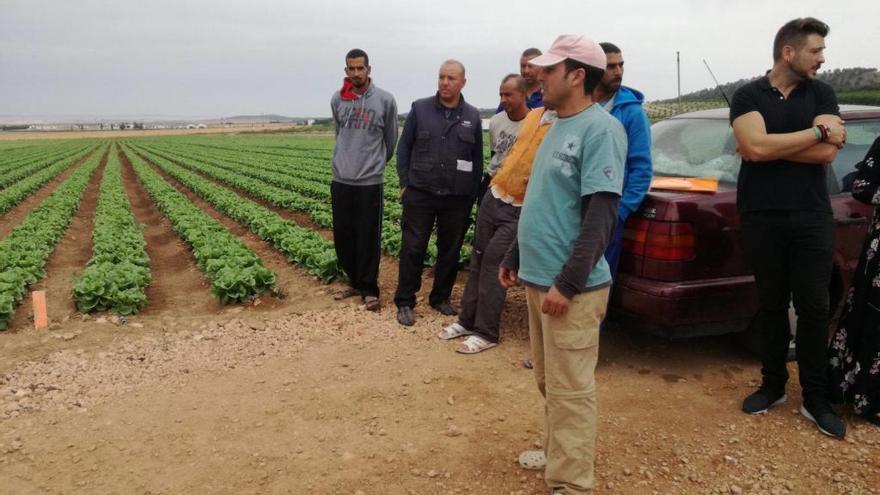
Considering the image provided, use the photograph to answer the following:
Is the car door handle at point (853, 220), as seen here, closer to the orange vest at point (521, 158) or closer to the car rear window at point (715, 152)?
the car rear window at point (715, 152)

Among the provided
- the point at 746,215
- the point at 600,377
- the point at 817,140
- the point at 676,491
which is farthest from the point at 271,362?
the point at 817,140

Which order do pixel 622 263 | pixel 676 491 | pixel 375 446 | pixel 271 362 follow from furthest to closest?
pixel 271 362 → pixel 622 263 → pixel 375 446 → pixel 676 491

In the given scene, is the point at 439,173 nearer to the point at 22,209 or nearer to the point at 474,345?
the point at 474,345

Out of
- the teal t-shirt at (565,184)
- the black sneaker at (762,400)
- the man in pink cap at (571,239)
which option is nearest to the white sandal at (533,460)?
the man in pink cap at (571,239)

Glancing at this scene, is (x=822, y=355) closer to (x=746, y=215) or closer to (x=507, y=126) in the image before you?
(x=746, y=215)

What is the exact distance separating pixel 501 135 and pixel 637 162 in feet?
4.65

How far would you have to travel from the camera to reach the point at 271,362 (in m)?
4.49

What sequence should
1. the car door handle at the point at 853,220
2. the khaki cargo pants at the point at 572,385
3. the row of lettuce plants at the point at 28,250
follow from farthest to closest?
the row of lettuce plants at the point at 28,250, the car door handle at the point at 853,220, the khaki cargo pants at the point at 572,385

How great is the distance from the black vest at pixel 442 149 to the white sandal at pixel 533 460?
8.52 ft

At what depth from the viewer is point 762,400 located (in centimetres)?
359

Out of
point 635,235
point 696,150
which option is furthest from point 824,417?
point 696,150

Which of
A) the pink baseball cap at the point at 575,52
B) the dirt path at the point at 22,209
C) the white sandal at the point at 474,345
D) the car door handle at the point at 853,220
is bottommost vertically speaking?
the dirt path at the point at 22,209

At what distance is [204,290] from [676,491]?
5.83 m

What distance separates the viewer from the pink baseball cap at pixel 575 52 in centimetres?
235
